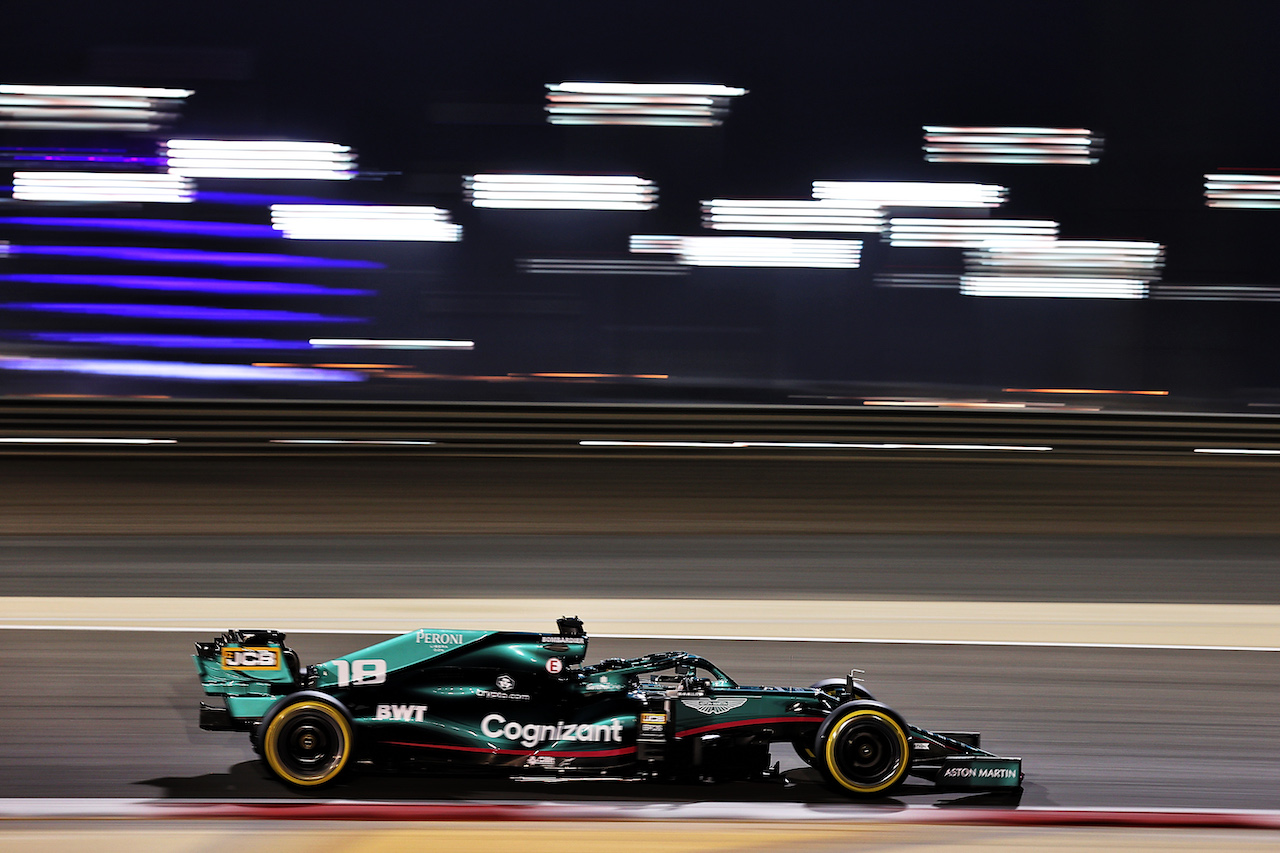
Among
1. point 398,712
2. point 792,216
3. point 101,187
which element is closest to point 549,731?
A: point 398,712

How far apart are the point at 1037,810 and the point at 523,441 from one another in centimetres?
779

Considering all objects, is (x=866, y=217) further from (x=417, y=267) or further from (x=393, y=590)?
(x=393, y=590)

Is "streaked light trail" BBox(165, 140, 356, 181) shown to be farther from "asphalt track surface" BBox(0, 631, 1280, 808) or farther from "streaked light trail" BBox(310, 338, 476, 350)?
"asphalt track surface" BBox(0, 631, 1280, 808)

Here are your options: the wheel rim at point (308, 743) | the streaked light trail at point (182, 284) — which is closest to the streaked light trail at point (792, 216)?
the streaked light trail at point (182, 284)

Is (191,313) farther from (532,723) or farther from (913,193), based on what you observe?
(532,723)

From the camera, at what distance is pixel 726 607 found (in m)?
6.42

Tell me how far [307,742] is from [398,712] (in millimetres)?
275

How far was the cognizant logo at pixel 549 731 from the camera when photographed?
321cm

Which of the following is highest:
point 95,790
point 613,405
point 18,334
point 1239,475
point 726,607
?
point 18,334

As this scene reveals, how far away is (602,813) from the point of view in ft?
10.3

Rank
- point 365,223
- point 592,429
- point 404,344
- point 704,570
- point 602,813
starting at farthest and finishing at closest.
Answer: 1. point 365,223
2. point 404,344
3. point 592,429
4. point 704,570
5. point 602,813

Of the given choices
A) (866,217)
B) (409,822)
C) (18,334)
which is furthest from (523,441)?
(409,822)

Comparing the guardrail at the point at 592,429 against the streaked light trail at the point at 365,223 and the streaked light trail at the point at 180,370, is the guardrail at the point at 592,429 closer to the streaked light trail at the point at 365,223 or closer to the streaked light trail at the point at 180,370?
the streaked light trail at the point at 180,370

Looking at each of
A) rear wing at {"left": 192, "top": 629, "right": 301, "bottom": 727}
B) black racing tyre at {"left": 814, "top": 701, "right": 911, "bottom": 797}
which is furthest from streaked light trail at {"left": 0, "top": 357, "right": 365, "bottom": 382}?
black racing tyre at {"left": 814, "top": 701, "right": 911, "bottom": 797}
